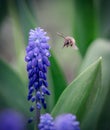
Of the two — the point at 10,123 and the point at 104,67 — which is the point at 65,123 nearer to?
the point at 10,123

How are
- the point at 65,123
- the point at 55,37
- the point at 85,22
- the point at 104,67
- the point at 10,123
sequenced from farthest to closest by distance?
the point at 55,37 < the point at 85,22 < the point at 104,67 < the point at 10,123 < the point at 65,123

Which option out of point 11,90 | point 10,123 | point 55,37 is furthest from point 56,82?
point 55,37

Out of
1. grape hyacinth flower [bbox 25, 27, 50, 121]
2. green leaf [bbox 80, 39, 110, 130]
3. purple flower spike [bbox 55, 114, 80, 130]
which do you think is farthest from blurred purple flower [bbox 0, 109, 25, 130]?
green leaf [bbox 80, 39, 110, 130]

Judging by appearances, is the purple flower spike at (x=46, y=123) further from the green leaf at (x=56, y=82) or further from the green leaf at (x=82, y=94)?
the green leaf at (x=56, y=82)

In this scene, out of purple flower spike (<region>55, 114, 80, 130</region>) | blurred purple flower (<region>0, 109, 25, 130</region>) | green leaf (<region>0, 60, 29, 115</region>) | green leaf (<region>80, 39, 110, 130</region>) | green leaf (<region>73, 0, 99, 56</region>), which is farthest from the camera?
green leaf (<region>73, 0, 99, 56</region>)

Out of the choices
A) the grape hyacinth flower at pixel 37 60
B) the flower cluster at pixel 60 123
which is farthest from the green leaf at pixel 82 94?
the flower cluster at pixel 60 123

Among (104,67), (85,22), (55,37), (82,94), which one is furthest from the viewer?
(55,37)

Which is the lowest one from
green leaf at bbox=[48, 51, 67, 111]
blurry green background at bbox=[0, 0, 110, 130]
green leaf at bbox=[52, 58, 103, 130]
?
green leaf at bbox=[52, 58, 103, 130]

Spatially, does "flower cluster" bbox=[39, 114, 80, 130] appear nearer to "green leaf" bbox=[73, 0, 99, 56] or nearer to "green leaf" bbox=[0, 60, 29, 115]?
"green leaf" bbox=[0, 60, 29, 115]
